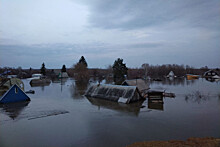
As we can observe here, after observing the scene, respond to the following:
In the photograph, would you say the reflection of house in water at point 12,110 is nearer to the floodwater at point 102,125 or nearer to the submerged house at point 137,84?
the floodwater at point 102,125

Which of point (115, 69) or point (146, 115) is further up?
point (115, 69)

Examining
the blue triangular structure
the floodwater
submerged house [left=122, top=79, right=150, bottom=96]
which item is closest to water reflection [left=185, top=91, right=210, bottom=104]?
the floodwater

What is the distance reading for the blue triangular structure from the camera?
18.4m

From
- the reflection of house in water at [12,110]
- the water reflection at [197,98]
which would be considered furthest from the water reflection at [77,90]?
the water reflection at [197,98]

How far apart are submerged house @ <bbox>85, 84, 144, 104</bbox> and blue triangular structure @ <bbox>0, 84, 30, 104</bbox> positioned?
28.2 feet

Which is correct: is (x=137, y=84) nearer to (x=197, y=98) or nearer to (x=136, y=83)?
(x=136, y=83)

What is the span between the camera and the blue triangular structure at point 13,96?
18389mm

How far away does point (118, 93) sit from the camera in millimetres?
19516

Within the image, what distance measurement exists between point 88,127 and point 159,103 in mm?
10419

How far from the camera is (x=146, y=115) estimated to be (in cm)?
1391

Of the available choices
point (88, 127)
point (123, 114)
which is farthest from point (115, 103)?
point (88, 127)

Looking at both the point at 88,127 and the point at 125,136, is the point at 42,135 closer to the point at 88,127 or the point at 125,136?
the point at 88,127

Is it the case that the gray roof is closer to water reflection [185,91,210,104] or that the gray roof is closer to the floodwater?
water reflection [185,91,210,104]

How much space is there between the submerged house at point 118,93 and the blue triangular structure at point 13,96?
28.2 feet
